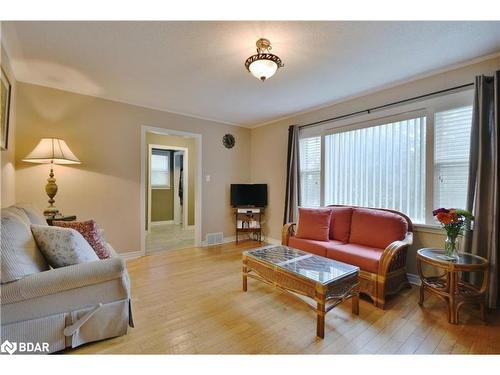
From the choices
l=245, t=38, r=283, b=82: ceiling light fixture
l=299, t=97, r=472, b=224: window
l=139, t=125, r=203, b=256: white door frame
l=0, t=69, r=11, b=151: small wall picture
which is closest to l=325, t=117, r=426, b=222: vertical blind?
l=299, t=97, r=472, b=224: window

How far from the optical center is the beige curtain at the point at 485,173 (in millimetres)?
2053

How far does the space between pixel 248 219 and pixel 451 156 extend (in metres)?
3.14

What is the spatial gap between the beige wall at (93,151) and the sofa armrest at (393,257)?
3.38 m

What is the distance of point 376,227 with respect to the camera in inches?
107

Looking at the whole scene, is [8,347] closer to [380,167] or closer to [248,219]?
[248,219]

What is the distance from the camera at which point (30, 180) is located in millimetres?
2852

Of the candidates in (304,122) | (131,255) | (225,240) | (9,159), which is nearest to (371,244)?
(304,122)

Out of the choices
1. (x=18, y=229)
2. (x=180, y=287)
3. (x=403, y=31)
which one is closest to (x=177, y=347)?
(x=180, y=287)

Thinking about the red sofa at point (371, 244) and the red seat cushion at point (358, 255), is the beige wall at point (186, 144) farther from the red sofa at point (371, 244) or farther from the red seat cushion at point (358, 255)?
the red seat cushion at point (358, 255)

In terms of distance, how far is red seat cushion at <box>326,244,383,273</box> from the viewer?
7.45ft

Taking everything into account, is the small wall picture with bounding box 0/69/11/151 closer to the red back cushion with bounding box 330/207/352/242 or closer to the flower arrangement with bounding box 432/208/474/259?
the red back cushion with bounding box 330/207/352/242

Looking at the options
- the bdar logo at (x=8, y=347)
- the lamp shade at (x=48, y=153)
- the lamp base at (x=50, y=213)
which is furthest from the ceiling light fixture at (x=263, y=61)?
the lamp base at (x=50, y=213)

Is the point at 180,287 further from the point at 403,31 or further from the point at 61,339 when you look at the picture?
the point at 403,31

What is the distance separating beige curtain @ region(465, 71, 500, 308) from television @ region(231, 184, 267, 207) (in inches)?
119
